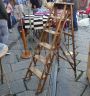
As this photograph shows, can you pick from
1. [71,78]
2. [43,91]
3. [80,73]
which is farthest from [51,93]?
[80,73]

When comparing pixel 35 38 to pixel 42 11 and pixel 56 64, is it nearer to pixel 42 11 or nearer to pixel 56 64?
pixel 42 11

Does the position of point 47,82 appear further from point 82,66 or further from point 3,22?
point 3,22

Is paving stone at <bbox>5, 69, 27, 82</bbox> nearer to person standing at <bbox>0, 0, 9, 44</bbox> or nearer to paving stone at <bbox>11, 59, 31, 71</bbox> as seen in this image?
paving stone at <bbox>11, 59, 31, 71</bbox>

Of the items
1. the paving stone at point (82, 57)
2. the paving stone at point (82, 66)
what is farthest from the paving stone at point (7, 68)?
the paving stone at point (82, 57)

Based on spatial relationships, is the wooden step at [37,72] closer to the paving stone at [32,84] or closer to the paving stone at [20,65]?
the paving stone at [32,84]

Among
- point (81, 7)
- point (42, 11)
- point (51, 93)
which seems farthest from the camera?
point (81, 7)

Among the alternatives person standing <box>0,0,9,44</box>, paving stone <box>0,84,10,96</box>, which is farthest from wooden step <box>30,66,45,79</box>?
person standing <box>0,0,9,44</box>

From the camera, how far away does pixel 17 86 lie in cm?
428

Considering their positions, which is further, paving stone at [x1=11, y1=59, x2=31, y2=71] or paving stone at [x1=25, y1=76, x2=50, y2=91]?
paving stone at [x1=11, y1=59, x2=31, y2=71]

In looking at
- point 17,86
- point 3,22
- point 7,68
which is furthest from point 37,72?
point 3,22

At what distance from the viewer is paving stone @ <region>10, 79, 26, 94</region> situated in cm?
412

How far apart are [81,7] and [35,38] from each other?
22.9ft

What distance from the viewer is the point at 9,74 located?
483 centimetres

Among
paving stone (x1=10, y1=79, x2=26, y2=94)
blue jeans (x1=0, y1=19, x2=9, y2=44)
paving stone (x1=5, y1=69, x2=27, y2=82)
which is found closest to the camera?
paving stone (x1=10, y1=79, x2=26, y2=94)
